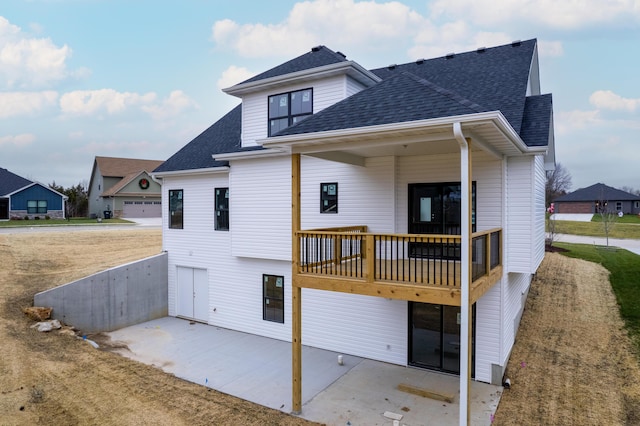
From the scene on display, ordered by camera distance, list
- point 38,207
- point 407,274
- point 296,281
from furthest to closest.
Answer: point 38,207, point 296,281, point 407,274

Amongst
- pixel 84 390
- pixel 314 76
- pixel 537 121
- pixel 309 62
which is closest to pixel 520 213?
pixel 537 121

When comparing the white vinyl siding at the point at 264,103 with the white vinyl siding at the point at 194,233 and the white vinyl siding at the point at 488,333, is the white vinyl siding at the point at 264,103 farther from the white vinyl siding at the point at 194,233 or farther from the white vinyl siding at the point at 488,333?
the white vinyl siding at the point at 488,333

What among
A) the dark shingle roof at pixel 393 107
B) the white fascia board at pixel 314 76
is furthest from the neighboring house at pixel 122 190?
the dark shingle roof at pixel 393 107

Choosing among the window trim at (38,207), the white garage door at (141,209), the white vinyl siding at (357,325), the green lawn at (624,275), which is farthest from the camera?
the white garage door at (141,209)

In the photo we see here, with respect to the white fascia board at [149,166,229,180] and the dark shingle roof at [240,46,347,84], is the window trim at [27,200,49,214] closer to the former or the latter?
the white fascia board at [149,166,229,180]

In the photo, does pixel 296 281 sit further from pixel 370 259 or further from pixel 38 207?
pixel 38 207

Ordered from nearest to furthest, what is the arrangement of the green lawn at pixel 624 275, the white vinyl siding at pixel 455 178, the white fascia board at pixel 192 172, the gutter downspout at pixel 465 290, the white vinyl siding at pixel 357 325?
1. the gutter downspout at pixel 465 290
2. the white vinyl siding at pixel 455 178
3. the white vinyl siding at pixel 357 325
4. the green lawn at pixel 624 275
5. the white fascia board at pixel 192 172

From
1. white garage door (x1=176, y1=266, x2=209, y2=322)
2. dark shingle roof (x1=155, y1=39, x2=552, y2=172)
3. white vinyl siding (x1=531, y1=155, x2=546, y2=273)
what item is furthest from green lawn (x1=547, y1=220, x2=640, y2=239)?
white garage door (x1=176, y1=266, x2=209, y2=322)

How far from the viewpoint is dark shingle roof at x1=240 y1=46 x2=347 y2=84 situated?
Result: 36.3 feet

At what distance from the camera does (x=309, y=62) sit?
448 inches

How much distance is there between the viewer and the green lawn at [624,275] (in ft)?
37.5

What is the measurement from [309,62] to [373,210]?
501 cm

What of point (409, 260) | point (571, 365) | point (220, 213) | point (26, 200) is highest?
point (26, 200)

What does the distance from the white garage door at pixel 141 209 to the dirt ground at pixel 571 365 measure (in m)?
38.0
